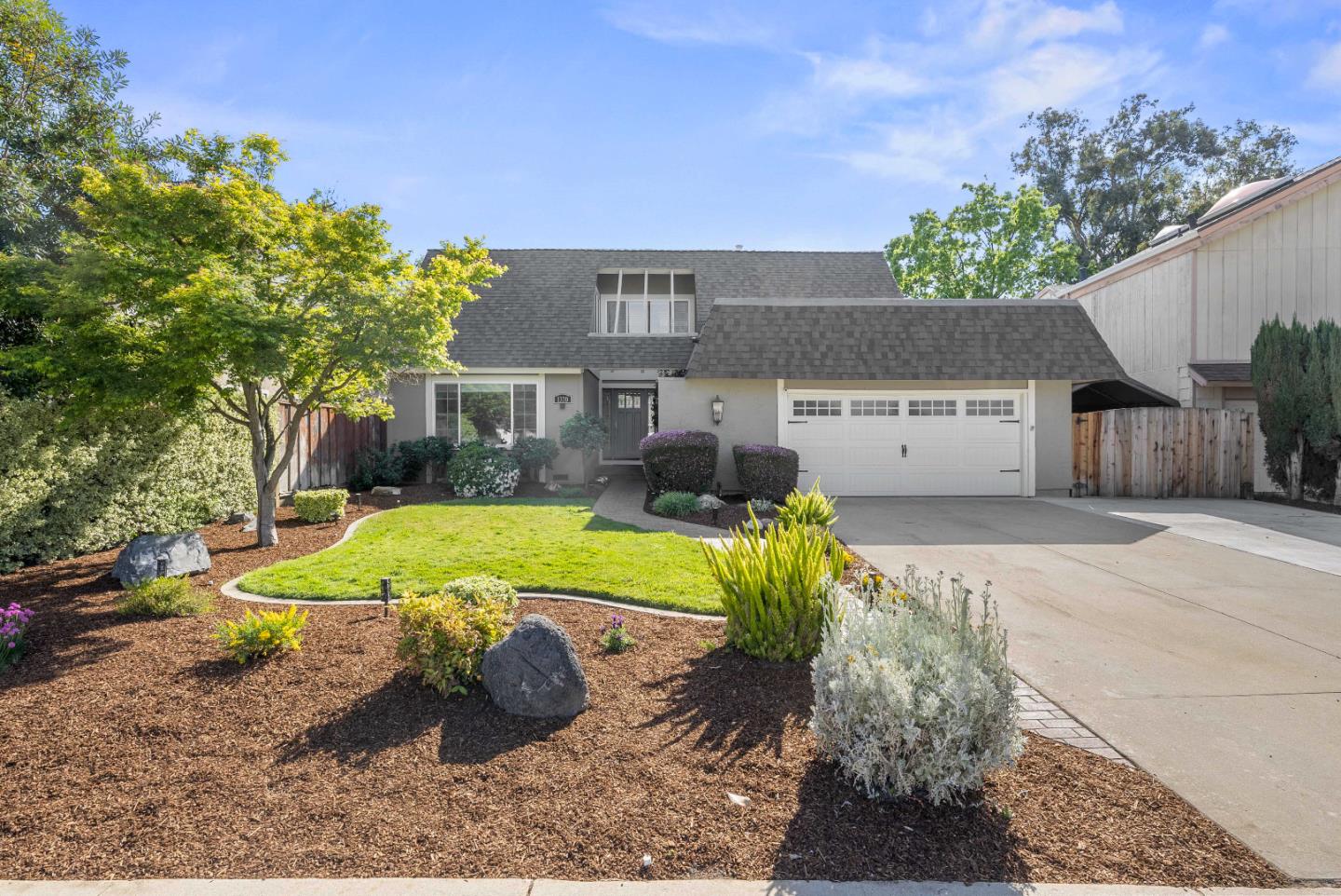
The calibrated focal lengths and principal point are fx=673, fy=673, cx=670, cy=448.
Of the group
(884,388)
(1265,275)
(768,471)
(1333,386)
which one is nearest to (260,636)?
(768,471)

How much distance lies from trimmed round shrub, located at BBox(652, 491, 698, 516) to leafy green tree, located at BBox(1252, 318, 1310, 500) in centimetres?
1146

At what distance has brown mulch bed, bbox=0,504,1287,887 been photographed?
2.62 m

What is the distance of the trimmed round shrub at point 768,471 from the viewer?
1226 centimetres

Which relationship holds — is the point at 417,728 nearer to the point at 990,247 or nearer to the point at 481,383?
the point at 481,383

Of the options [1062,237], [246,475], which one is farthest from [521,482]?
[1062,237]

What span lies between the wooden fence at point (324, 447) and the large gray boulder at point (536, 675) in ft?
28.7

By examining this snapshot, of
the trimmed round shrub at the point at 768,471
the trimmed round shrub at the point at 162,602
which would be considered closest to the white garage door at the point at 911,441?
the trimmed round shrub at the point at 768,471

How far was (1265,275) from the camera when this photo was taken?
47.4 ft

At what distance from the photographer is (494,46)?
314 inches

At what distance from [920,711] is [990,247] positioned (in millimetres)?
30347

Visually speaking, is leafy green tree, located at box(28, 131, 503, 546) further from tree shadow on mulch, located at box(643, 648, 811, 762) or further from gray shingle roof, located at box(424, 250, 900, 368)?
gray shingle roof, located at box(424, 250, 900, 368)

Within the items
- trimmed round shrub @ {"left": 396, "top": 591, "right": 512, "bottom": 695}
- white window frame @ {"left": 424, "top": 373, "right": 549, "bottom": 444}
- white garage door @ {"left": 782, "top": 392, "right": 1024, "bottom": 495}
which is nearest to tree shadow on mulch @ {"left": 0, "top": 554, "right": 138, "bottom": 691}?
trimmed round shrub @ {"left": 396, "top": 591, "right": 512, "bottom": 695}

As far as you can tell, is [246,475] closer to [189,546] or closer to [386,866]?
[189,546]

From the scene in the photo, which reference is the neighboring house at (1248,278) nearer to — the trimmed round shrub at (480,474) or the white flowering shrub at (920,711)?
the trimmed round shrub at (480,474)
